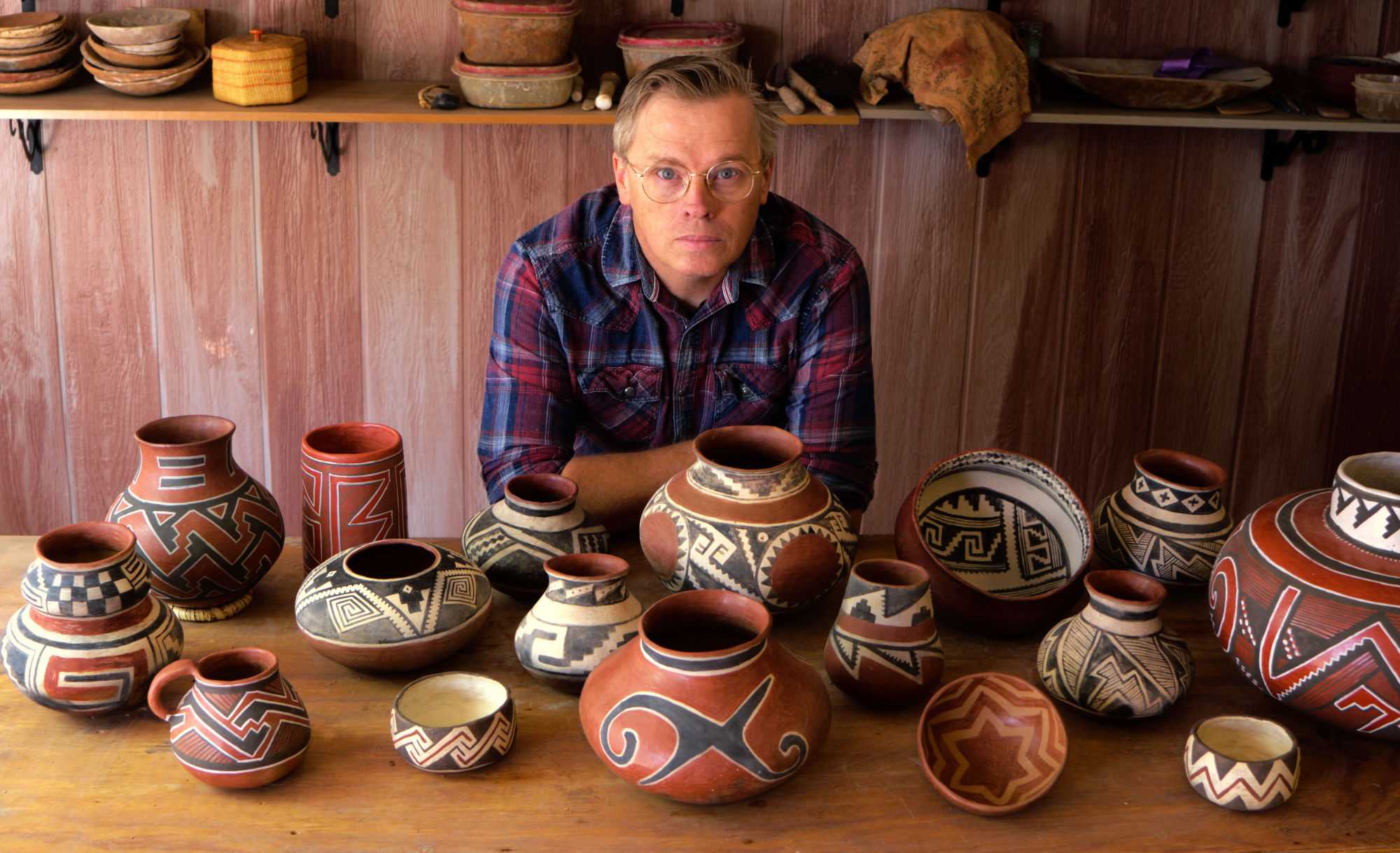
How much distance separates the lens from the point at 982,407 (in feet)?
9.41

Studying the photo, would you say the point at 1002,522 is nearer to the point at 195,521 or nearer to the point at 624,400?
the point at 624,400

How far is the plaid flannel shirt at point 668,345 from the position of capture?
1.89 meters

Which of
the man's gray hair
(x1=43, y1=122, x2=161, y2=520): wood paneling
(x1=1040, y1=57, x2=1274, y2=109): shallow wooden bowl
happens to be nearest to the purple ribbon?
(x1=1040, y1=57, x2=1274, y2=109): shallow wooden bowl

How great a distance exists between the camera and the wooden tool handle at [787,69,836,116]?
2354 millimetres

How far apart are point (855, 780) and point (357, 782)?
1.52 feet

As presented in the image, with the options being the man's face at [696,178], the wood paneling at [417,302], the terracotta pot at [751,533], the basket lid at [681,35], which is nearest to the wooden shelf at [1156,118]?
the basket lid at [681,35]

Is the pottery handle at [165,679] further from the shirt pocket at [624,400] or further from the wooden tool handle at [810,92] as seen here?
the wooden tool handle at [810,92]

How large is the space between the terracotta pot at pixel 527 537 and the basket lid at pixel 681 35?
4.05 ft

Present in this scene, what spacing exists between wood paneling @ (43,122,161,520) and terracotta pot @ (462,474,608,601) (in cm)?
165

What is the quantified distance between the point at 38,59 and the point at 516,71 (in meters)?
0.93

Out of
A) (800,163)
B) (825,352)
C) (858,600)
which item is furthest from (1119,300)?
(858,600)

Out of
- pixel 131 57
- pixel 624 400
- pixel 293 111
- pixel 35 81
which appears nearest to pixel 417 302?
pixel 293 111

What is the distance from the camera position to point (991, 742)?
3.82 ft

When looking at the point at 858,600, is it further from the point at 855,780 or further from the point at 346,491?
the point at 346,491
